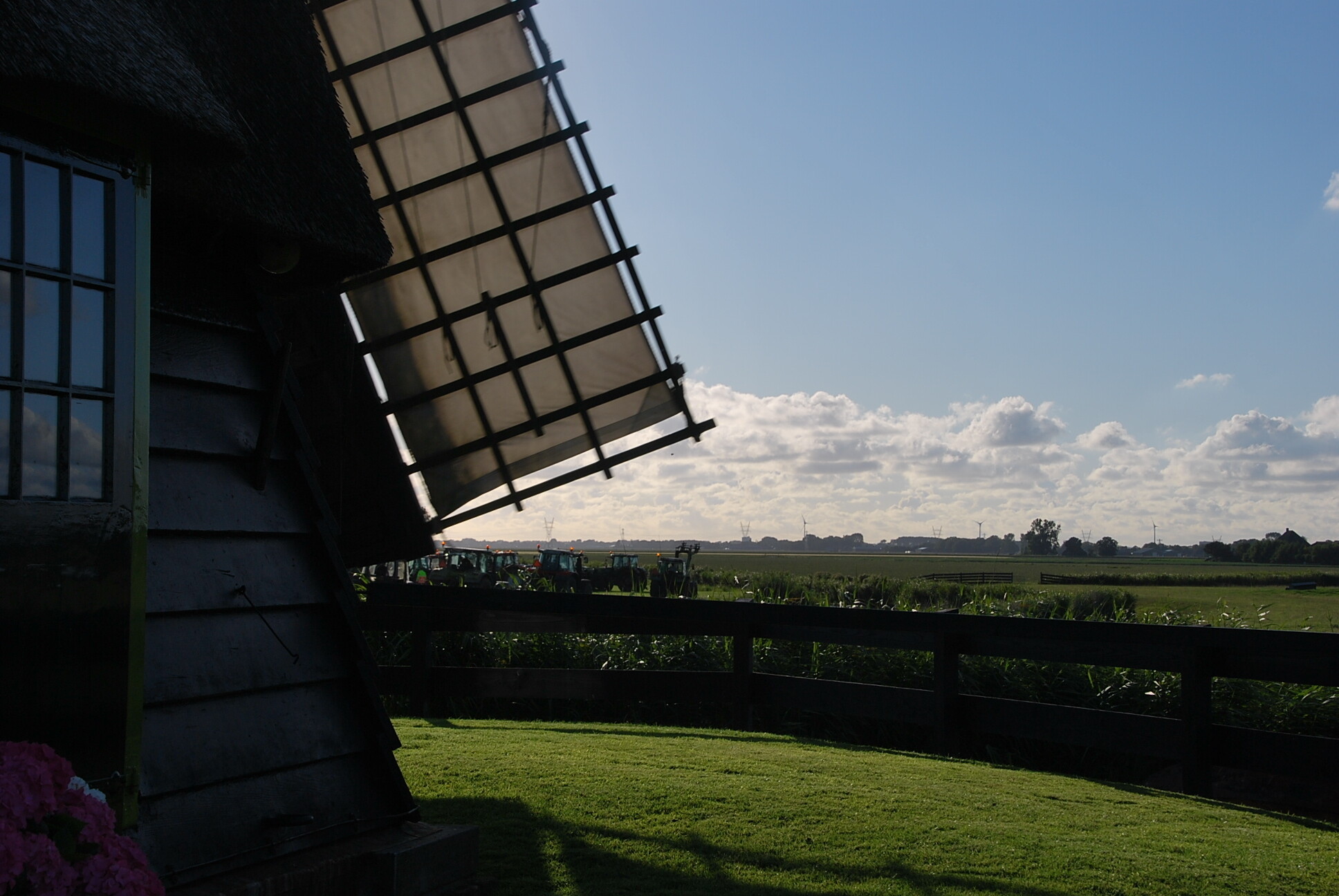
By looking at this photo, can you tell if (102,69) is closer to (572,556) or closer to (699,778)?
(699,778)

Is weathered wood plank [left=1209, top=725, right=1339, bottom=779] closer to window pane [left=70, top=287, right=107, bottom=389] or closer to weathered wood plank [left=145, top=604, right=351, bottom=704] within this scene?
weathered wood plank [left=145, top=604, right=351, bottom=704]

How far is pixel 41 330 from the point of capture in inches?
108

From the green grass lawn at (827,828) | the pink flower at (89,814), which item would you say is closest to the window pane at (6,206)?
the pink flower at (89,814)

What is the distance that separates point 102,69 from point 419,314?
3.72 m

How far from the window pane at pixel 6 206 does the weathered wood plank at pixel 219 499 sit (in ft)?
2.67

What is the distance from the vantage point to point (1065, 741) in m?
6.16

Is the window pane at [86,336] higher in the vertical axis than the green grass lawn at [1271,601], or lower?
higher

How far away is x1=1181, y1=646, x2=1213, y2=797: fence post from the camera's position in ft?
18.5

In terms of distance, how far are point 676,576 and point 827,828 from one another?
31.2 meters

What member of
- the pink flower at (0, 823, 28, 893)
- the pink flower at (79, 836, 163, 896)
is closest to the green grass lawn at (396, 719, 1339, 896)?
the pink flower at (79, 836, 163, 896)

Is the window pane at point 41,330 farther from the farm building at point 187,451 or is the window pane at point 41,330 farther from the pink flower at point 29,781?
the pink flower at point 29,781

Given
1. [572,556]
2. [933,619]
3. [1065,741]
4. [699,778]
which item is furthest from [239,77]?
[572,556]

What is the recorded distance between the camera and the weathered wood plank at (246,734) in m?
3.07

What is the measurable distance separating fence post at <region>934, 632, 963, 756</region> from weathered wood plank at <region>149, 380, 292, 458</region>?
4.65 m
